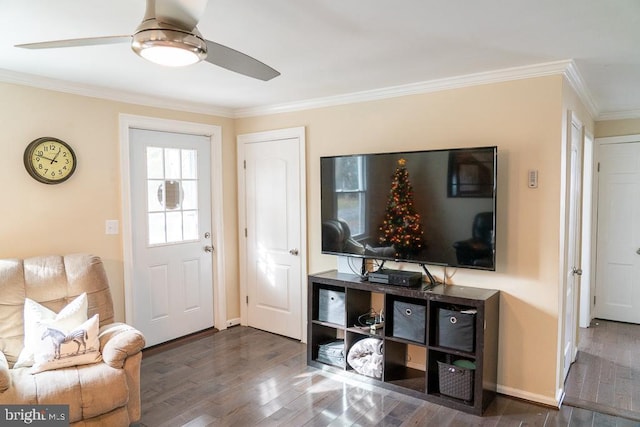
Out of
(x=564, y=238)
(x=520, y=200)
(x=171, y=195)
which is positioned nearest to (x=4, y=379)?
(x=171, y=195)

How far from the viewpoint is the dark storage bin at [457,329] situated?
278cm

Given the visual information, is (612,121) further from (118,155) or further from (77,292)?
(77,292)

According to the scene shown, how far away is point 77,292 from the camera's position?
2953 millimetres

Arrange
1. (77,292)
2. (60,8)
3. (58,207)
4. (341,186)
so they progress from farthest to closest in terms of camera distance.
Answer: (341,186) < (58,207) < (77,292) < (60,8)

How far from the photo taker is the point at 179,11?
1.42 m

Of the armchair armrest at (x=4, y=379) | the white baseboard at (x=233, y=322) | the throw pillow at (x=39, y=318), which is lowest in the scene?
the white baseboard at (x=233, y=322)

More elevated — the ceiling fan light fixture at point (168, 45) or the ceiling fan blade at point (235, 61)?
the ceiling fan blade at point (235, 61)

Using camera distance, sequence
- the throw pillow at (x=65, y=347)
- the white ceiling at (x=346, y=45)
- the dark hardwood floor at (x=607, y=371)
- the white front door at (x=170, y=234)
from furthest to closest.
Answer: the white front door at (x=170, y=234), the dark hardwood floor at (x=607, y=371), the throw pillow at (x=65, y=347), the white ceiling at (x=346, y=45)

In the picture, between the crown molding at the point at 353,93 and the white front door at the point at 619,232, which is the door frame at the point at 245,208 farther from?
the white front door at the point at 619,232

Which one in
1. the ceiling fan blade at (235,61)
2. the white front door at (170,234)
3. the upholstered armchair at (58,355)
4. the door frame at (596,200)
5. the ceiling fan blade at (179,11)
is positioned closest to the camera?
the ceiling fan blade at (179,11)

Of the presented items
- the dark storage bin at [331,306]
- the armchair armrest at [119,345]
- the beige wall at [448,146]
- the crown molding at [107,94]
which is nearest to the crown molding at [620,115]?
the beige wall at [448,146]

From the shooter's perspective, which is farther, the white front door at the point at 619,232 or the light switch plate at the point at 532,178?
the white front door at the point at 619,232

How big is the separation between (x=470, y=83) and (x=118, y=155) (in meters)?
2.92

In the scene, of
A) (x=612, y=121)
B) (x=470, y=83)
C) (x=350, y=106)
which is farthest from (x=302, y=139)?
(x=612, y=121)
